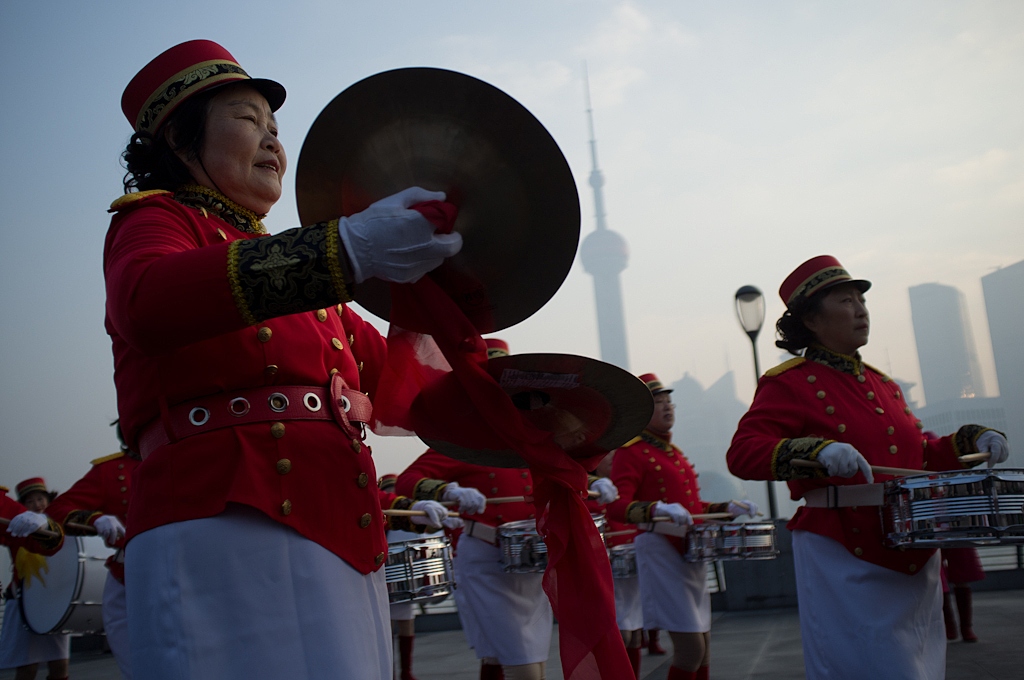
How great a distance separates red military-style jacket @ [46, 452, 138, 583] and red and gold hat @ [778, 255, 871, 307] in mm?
5480

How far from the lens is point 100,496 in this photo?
791 cm

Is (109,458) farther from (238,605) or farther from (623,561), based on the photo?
(238,605)

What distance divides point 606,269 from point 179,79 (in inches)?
7101

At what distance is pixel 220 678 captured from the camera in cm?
193

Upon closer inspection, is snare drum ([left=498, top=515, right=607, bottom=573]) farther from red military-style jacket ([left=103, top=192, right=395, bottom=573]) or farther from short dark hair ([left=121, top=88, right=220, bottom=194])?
short dark hair ([left=121, top=88, right=220, bottom=194])

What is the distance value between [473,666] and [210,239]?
894 cm

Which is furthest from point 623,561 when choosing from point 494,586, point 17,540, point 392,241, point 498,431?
point 392,241

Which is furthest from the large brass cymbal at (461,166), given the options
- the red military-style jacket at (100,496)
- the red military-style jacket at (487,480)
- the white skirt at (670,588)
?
the red military-style jacket at (100,496)

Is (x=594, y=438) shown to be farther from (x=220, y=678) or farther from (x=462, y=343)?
(x=220, y=678)

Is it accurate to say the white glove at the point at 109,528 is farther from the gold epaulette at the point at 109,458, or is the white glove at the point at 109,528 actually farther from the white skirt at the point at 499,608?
the white skirt at the point at 499,608

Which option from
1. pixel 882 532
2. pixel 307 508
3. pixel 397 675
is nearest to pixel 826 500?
pixel 882 532

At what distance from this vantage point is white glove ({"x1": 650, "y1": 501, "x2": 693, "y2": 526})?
286 inches

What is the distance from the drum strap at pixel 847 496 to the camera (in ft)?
13.9

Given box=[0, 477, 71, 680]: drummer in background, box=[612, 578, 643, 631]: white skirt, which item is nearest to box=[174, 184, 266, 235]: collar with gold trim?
box=[0, 477, 71, 680]: drummer in background
